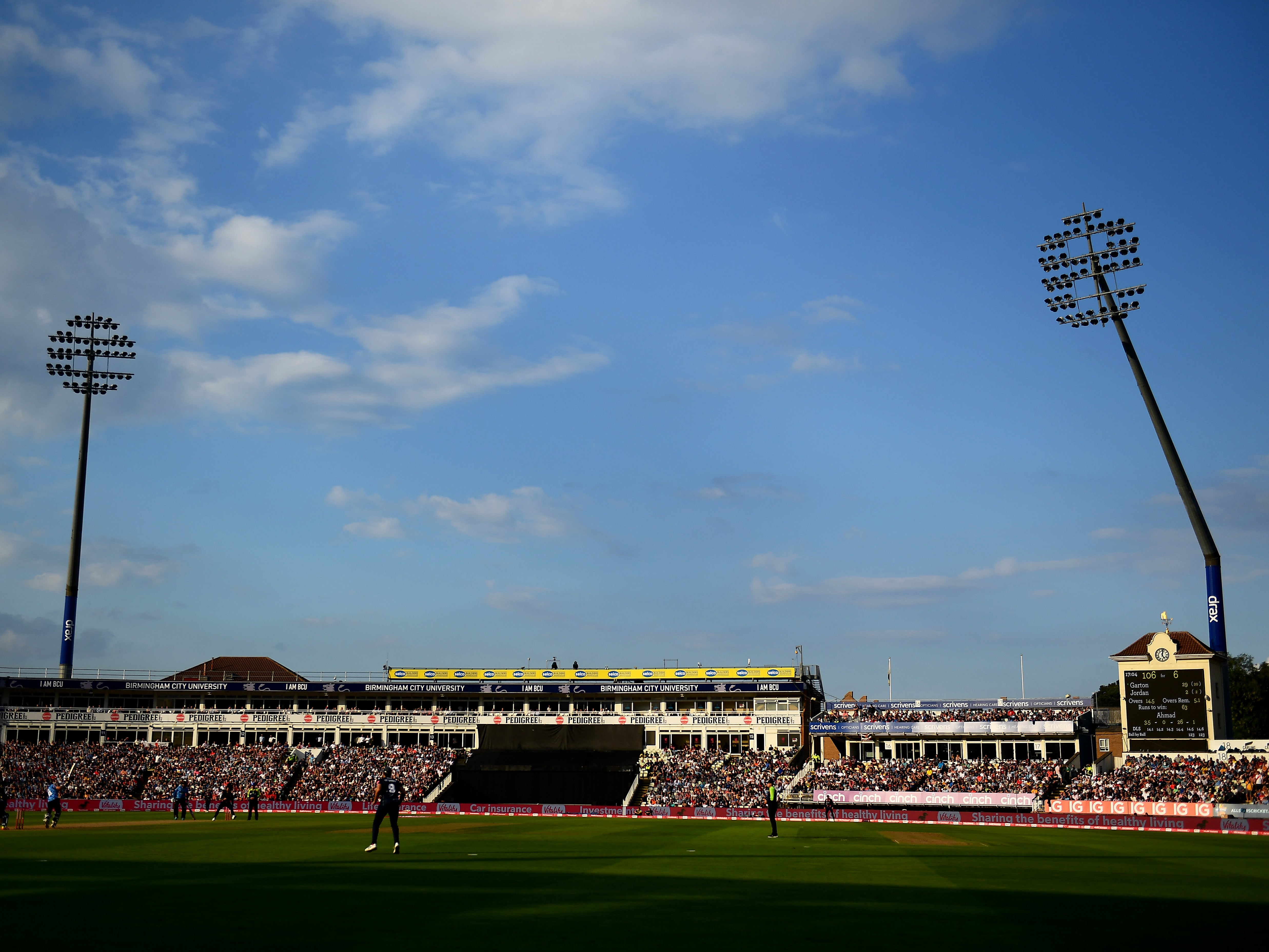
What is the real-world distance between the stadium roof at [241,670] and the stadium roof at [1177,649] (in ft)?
293

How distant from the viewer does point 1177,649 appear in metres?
64.8

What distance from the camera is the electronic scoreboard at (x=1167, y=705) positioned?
208ft

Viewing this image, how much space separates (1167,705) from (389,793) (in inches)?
2188

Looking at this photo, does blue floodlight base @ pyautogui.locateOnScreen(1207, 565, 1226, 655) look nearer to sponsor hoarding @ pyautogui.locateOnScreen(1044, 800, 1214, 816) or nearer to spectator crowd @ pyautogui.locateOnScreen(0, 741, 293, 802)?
sponsor hoarding @ pyautogui.locateOnScreen(1044, 800, 1214, 816)

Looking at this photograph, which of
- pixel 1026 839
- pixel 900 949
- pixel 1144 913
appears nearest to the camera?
pixel 900 949

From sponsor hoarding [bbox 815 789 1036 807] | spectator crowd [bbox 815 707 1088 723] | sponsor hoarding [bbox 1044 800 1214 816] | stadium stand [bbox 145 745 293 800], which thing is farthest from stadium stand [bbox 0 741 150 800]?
sponsor hoarding [bbox 1044 800 1214 816]

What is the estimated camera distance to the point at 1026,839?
40.7 metres

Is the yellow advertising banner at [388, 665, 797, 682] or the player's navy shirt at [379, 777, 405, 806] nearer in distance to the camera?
the player's navy shirt at [379, 777, 405, 806]

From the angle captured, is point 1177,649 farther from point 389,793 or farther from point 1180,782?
point 389,793

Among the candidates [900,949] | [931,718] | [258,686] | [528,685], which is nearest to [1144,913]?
[900,949]

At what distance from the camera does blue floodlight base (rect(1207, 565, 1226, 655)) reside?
66562 mm

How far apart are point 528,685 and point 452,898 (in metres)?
76.7

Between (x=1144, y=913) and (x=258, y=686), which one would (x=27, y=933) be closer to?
(x=1144, y=913)

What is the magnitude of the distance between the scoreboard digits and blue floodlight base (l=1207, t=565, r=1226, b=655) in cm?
391
